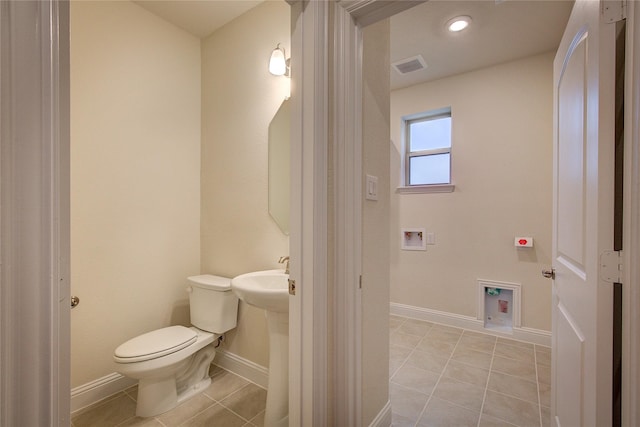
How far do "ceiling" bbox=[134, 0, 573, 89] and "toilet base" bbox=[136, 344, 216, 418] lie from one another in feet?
7.77

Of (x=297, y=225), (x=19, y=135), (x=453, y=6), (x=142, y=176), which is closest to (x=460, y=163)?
(x=453, y=6)

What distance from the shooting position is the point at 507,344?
2.53 metres

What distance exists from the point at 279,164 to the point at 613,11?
158cm

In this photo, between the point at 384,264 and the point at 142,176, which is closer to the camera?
the point at 384,264

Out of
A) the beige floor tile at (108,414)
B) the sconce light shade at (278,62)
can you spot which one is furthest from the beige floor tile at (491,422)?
the sconce light shade at (278,62)

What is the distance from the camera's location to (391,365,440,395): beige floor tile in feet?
6.28

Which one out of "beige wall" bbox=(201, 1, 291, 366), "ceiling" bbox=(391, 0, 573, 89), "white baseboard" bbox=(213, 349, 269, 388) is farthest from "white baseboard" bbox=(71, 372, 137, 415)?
"ceiling" bbox=(391, 0, 573, 89)

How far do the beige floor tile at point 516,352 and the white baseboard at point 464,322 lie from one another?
0.46 feet

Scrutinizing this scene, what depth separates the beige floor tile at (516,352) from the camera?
229cm

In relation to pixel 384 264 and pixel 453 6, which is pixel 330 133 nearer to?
pixel 384 264

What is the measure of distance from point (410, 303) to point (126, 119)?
312 centimetres

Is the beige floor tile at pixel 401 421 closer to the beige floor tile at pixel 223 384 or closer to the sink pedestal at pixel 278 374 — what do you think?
the sink pedestal at pixel 278 374

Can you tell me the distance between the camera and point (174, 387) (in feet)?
5.63

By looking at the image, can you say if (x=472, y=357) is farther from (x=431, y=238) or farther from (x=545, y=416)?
(x=431, y=238)
